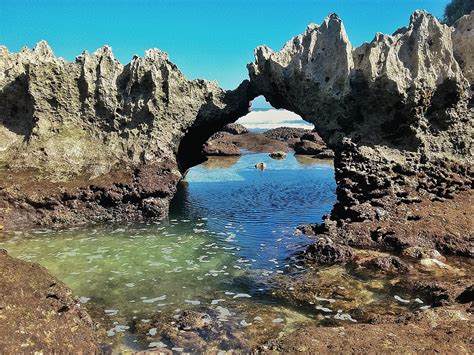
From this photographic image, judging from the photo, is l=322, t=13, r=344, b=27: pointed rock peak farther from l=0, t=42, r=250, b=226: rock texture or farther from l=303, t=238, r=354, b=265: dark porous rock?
l=303, t=238, r=354, b=265: dark porous rock

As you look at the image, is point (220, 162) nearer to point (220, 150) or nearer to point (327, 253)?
point (220, 150)

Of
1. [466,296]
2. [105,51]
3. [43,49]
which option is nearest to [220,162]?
[105,51]

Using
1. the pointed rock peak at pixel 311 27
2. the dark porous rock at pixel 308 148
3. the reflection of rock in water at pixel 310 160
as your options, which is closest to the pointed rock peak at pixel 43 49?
the pointed rock peak at pixel 311 27

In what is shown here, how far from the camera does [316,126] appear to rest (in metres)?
25.8

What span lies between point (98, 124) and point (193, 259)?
1229cm

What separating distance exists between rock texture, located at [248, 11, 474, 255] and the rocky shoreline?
0.06 metres

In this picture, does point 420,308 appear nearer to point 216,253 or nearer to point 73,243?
point 216,253

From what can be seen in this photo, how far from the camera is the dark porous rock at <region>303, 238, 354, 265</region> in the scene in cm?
1791

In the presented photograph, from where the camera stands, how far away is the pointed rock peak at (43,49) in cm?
2647

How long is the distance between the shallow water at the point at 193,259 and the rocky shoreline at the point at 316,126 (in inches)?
80.7

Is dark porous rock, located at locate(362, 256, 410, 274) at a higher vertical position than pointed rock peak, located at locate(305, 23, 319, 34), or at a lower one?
Result: lower

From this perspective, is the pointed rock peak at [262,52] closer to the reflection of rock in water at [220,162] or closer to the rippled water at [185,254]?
the rippled water at [185,254]

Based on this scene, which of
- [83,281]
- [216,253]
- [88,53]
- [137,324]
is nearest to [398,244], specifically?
[216,253]

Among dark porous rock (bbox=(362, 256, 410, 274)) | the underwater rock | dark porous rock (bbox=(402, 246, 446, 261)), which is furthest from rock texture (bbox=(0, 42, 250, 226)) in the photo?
dark porous rock (bbox=(402, 246, 446, 261))
